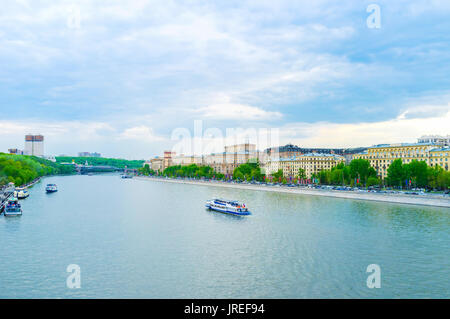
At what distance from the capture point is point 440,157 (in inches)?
1839

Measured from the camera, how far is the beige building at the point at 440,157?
150 ft

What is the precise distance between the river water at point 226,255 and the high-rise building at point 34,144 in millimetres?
185383

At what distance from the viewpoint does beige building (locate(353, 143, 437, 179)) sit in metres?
50.0

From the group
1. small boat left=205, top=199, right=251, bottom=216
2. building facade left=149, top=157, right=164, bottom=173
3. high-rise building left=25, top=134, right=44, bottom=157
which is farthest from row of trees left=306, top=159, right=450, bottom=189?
high-rise building left=25, top=134, right=44, bottom=157

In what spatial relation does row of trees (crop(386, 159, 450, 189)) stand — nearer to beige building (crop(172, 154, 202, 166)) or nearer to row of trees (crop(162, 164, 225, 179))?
row of trees (crop(162, 164, 225, 179))

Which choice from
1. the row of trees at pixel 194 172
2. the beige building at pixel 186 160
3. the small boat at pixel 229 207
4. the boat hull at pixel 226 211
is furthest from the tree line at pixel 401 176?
the beige building at pixel 186 160

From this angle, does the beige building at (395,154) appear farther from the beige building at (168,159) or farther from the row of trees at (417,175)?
the beige building at (168,159)

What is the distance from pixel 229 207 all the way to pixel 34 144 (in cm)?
19066

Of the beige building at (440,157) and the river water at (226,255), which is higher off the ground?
the beige building at (440,157)

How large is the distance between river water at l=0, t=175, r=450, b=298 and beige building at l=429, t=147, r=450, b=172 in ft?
78.5

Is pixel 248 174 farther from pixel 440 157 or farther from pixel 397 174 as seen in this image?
pixel 397 174
